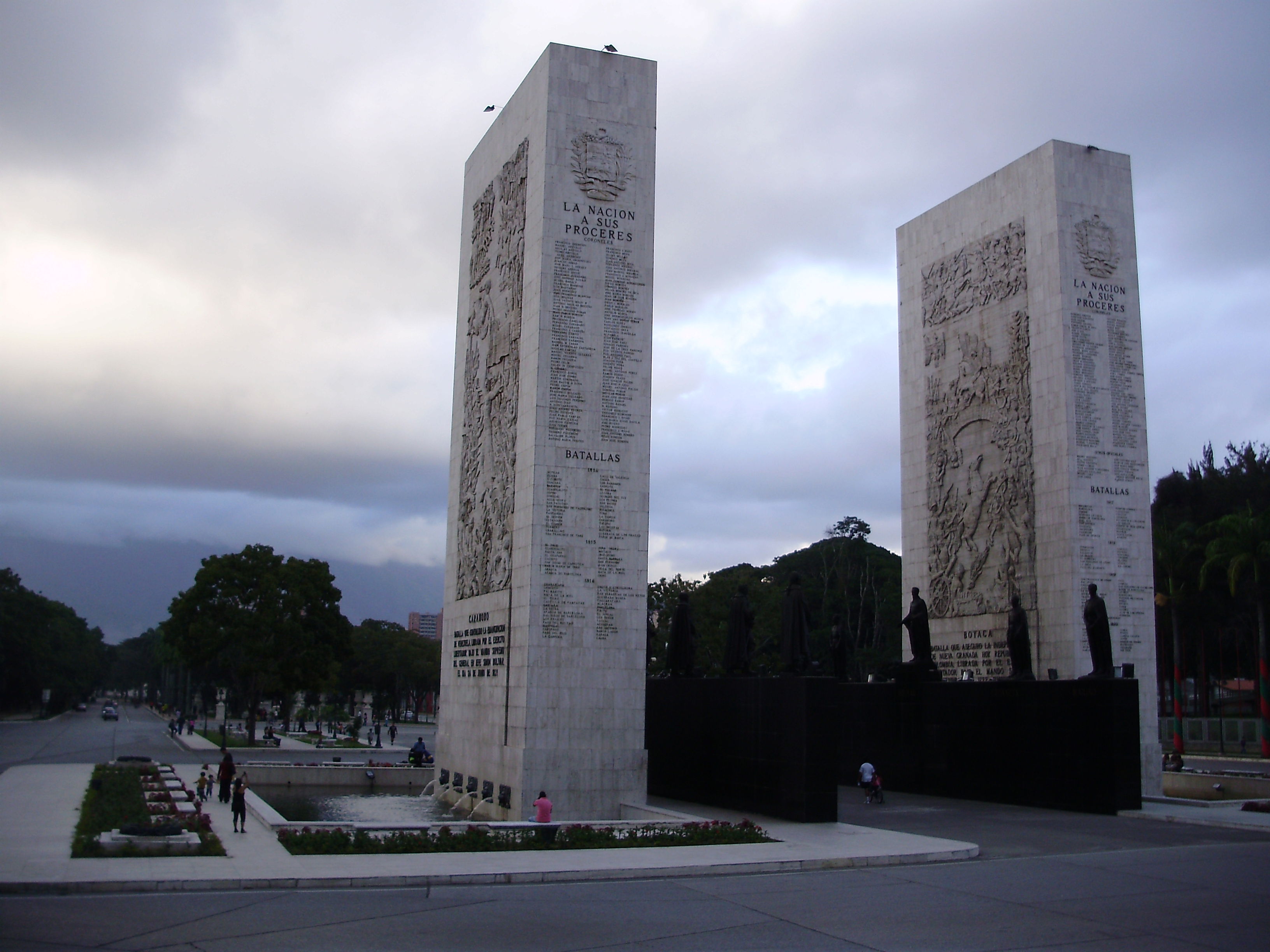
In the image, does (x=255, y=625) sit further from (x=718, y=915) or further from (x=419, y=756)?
(x=718, y=915)

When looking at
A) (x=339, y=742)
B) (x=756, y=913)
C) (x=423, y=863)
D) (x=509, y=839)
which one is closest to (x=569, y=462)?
(x=509, y=839)

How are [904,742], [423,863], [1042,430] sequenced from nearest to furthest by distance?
1. [423,863]
2. [1042,430]
3. [904,742]

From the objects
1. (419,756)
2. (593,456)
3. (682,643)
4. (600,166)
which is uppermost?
(600,166)

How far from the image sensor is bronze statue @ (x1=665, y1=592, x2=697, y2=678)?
26641 millimetres

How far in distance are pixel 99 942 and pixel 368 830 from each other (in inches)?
284

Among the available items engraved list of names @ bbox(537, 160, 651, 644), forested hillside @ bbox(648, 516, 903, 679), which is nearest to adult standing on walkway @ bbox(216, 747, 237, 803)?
engraved list of names @ bbox(537, 160, 651, 644)

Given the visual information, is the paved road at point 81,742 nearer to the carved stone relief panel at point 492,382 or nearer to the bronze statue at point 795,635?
the carved stone relief panel at point 492,382

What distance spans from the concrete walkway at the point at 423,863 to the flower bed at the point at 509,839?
1.03ft

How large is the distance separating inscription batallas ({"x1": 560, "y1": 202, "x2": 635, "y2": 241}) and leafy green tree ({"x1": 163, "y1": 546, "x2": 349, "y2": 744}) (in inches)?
1159

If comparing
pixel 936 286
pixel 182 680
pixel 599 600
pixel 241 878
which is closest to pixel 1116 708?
pixel 599 600

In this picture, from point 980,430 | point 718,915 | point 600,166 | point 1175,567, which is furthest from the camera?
point 1175,567

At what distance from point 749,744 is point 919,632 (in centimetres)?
905

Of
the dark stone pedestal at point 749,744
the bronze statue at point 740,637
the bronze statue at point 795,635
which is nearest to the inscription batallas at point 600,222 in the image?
the bronze statue at point 740,637

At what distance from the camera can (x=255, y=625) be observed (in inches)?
1858
